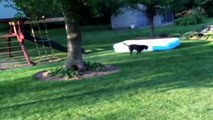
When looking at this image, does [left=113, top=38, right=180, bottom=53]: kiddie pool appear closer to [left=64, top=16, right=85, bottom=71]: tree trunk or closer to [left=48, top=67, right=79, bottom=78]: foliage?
[left=64, top=16, right=85, bottom=71]: tree trunk

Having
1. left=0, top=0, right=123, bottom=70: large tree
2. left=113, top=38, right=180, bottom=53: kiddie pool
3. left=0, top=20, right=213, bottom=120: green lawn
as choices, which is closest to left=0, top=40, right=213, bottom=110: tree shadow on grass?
left=0, top=20, right=213, bottom=120: green lawn

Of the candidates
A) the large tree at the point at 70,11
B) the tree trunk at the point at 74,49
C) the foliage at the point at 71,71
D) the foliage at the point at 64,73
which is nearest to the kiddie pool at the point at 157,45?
the foliage at the point at 71,71

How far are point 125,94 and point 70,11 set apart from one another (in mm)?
2778

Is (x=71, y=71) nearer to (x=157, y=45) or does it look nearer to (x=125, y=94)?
(x=125, y=94)

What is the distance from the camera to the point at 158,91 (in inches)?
283

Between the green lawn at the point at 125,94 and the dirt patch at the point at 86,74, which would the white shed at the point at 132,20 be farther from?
the dirt patch at the point at 86,74

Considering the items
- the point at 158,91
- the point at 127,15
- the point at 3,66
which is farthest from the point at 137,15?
the point at 158,91

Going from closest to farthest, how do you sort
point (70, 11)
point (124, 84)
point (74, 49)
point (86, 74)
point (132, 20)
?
1. point (124, 84)
2. point (70, 11)
3. point (86, 74)
4. point (74, 49)
5. point (132, 20)

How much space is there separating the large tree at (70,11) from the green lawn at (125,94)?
3.44ft

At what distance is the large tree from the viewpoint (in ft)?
29.0

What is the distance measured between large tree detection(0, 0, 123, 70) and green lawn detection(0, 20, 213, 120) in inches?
41.3

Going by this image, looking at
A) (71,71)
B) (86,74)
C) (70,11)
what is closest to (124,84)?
(86,74)

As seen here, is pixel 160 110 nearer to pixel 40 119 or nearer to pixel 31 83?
pixel 40 119

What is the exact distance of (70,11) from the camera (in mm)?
9133
